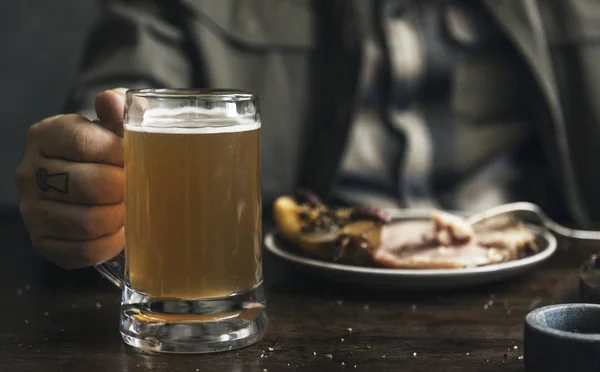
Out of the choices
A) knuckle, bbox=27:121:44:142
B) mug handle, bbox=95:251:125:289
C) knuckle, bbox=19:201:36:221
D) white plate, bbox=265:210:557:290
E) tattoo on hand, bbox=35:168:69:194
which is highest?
knuckle, bbox=27:121:44:142

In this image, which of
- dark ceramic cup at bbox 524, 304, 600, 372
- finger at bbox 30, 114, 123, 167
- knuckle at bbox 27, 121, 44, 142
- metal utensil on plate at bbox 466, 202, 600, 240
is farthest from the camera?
metal utensil on plate at bbox 466, 202, 600, 240

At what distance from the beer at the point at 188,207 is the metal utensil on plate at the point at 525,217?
1.76 ft

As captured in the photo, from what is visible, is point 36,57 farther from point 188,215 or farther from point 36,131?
point 188,215

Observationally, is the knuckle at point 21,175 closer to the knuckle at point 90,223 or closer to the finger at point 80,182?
the finger at point 80,182

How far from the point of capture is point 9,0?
82.1 inches

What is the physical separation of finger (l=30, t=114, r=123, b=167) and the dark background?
3.99 feet

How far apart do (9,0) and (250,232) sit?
156 centimetres

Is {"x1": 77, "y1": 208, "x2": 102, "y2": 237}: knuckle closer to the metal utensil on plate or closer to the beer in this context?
the beer

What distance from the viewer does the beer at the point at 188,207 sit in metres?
0.78

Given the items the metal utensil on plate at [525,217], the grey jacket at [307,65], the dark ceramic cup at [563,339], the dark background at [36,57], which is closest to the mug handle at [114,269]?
the dark ceramic cup at [563,339]

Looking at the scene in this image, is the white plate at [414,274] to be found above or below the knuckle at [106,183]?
below

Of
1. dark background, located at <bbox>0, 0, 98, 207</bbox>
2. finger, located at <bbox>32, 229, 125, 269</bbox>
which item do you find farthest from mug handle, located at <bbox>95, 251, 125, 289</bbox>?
dark background, located at <bbox>0, 0, 98, 207</bbox>

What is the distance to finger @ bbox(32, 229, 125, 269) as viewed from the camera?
928 millimetres

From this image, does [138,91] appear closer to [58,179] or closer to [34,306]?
[58,179]
